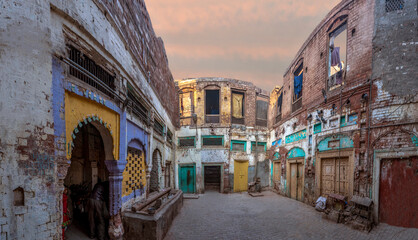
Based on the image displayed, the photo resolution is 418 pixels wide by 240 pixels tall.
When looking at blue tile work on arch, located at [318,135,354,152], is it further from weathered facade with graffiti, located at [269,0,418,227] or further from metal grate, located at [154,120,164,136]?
metal grate, located at [154,120,164,136]

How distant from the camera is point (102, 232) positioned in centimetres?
409

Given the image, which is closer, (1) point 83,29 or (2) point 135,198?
(1) point 83,29

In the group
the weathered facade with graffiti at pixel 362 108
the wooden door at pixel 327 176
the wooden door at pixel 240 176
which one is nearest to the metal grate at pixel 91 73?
the weathered facade with graffiti at pixel 362 108

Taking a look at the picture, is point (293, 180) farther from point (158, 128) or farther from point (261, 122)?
point (158, 128)

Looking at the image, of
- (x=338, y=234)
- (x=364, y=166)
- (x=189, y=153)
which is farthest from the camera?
(x=189, y=153)

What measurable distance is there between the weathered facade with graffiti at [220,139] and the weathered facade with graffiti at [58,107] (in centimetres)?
882

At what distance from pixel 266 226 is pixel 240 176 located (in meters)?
7.86

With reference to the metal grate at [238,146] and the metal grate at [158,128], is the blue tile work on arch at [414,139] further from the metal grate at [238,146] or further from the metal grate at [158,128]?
the metal grate at [238,146]

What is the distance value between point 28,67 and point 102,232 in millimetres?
3825

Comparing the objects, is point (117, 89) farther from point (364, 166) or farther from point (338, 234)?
point (364, 166)

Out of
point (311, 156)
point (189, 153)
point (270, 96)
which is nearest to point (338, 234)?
point (311, 156)

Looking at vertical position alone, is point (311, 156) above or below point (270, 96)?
below

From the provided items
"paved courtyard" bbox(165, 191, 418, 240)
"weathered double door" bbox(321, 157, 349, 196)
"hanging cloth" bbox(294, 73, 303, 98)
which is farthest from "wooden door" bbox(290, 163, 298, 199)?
"hanging cloth" bbox(294, 73, 303, 98)

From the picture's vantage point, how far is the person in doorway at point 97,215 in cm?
404
